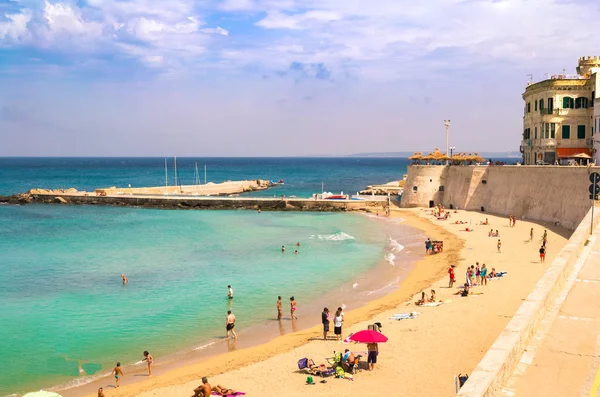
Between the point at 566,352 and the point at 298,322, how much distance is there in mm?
13004

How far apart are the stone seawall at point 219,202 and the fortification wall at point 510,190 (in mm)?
5823

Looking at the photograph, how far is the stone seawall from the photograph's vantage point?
61394 mm

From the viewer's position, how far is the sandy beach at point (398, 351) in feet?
47.1

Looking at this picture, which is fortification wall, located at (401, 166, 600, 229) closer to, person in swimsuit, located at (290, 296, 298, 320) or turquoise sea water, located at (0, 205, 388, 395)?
turquoise sea water, located at (0, 205, 388, 395)

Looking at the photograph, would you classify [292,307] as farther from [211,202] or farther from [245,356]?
[211,202]

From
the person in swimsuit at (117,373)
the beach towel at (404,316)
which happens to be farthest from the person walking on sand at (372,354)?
the person in swimsuit at (117,373)

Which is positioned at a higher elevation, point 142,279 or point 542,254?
point 542,254

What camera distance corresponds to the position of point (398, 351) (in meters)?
16.5

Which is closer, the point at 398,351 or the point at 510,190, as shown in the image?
the point at 398,351

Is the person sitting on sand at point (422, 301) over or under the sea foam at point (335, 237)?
over

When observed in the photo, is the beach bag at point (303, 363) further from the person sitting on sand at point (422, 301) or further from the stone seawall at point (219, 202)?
the stone seawall at point (219, 202)

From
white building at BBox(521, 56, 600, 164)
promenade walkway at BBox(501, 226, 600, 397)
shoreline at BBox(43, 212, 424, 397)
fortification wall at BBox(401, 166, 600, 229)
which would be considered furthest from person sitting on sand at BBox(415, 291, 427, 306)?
white building at BBox(521, 56, 600, 164)

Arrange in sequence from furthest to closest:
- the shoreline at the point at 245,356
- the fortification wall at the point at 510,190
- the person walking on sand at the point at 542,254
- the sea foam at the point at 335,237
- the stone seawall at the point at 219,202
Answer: the stone seawall at the point at 219,202 < the sea foam at the point at 335,237 < the fortification wall at the point at 510,190 < the person walking on sand at the point at 542,254 < the shoreline at the point at 245,356

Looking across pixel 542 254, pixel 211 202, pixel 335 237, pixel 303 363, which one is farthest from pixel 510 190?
pixel 211 202
